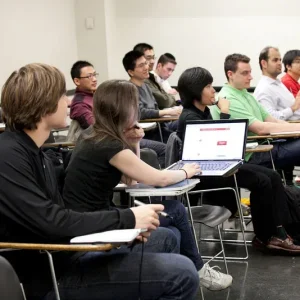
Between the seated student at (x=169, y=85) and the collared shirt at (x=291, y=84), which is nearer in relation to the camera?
the collared shirt at (x=291, y=84)

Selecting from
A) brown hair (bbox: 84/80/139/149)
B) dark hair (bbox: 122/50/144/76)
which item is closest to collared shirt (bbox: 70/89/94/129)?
dark hair (bbox: 122/50/144/76)

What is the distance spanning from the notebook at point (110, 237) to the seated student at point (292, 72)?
4353 millimetres

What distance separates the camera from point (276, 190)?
3.75 metres

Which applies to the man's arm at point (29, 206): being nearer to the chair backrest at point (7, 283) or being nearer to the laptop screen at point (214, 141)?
the chair backrest at point (7, 283)

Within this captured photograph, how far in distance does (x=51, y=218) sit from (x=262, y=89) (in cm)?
366

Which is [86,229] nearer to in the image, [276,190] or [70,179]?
[70,179]

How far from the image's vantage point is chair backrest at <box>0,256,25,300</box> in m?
1.60

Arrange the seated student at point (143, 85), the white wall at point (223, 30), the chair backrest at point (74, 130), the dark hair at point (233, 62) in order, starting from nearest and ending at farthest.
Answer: the chair backrest at point (74, 130), the dark hair at point (233, 62), the seated student at point (143, 85), the white wall at point (223, 30)

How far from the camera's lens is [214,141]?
3367mm

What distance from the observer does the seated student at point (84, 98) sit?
4.44 meters

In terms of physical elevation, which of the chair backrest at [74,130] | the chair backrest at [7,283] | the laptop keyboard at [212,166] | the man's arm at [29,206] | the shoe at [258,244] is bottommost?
the shoe at [258,244]

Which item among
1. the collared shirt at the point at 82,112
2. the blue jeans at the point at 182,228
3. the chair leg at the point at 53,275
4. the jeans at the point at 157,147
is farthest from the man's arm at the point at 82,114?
the chair leg at the point at 53,275

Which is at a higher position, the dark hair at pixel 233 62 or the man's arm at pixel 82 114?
the dark hair at pixel 233 62

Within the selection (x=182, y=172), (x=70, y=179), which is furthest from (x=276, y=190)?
(x=70, y=179)
